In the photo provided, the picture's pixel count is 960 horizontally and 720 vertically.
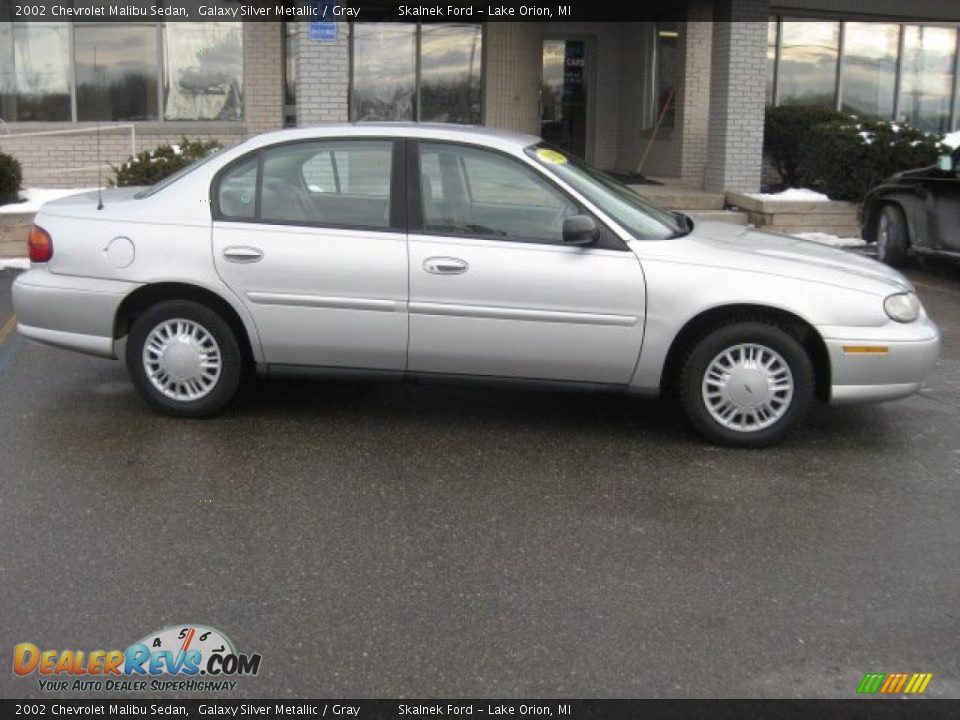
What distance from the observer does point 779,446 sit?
610cm

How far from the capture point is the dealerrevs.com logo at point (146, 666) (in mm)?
3631

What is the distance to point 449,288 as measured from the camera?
235 inches

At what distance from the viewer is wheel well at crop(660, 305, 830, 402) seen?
593 cm

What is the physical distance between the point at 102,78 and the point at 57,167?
142cm

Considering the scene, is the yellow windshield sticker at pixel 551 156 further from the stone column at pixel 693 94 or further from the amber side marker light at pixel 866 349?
the stone column at pixel 693 94

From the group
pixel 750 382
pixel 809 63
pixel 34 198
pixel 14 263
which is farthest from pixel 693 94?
pixel 750 382

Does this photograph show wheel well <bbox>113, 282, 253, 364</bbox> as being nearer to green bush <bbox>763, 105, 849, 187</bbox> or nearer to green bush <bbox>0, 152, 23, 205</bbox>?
green bush <bbox>0, 152, 23, 205</bbox>

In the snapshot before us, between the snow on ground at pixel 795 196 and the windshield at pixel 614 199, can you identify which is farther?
the snow on ground at pixel 795 196

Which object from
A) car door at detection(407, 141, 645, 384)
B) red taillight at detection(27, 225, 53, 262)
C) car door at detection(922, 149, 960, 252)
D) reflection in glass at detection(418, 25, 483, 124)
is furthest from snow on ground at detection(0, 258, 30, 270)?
car door at detection(922, 149, 960, 252)

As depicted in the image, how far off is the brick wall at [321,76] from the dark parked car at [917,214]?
6.08 metres

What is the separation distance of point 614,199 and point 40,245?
3206 mm

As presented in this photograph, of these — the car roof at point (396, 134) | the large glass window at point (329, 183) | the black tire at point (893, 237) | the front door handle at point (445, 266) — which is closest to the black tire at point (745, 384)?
the front door handle at point (445, 266)

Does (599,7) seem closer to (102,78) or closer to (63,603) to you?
(102,78)
